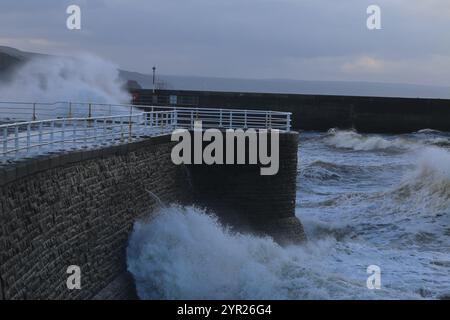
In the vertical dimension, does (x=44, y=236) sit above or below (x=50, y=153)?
below

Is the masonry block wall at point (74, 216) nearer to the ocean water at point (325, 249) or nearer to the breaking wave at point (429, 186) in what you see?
the ocean water at point (325, 249)

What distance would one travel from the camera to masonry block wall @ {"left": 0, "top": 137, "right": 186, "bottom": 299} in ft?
28.8

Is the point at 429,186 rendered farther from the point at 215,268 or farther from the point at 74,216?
the point at 74,216

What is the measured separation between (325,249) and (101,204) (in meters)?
7.43

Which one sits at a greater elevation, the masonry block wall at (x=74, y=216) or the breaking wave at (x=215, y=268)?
the masonry block wall at (x=74, y=216)

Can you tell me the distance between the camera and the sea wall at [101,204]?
8977 millimetres

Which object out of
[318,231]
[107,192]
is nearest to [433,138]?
[318,231]

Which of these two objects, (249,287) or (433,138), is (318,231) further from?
(433,138)

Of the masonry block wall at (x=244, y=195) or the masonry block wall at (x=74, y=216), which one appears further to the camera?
the masonry block wall at (x=244, y=195)

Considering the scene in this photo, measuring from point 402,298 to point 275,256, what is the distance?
9.21 feet

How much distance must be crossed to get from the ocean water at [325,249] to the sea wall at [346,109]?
23476 millimetres

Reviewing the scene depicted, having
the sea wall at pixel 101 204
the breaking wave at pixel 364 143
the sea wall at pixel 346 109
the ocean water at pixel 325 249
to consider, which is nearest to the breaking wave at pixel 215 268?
the ocean water at pixel 325 249

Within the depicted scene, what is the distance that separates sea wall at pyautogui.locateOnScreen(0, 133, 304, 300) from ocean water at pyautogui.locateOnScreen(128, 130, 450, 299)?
566 mm

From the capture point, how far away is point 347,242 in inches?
760
